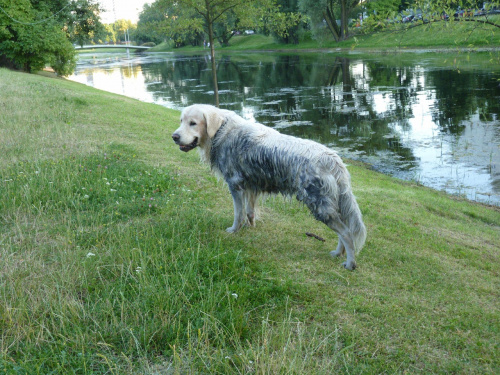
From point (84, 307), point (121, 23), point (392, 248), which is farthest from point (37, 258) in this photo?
point (121, 23)

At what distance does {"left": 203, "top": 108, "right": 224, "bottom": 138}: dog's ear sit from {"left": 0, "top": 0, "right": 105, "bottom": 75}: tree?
3314 centimetres

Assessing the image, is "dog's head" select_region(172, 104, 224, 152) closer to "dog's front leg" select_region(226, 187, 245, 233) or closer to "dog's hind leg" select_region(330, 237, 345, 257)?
"dog's front leg" select_region(226, 187, 245, 233)

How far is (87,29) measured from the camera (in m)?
45.8

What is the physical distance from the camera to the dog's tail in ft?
18.1

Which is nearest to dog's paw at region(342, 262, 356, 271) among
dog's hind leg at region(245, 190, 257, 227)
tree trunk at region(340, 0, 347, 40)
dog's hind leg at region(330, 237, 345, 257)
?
dog's hind leg at region(330, 237, 345, 257)

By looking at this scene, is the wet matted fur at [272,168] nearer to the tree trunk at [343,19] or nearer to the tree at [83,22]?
the tree at [83,22]

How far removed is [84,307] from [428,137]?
596 inches

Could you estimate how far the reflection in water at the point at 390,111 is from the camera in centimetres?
1359

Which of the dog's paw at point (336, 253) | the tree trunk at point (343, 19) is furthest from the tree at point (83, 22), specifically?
the dog's paw at point (336, 253)

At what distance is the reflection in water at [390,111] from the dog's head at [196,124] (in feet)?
25.5

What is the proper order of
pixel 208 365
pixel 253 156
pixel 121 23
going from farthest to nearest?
pixel 121 23 → pixel 253 156 → pixel 208 365

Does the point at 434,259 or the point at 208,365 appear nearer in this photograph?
the point at 208,365

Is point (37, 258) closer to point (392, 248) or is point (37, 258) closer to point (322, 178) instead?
point (322, 178)

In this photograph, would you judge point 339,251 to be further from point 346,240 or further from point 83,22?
point 83,22
